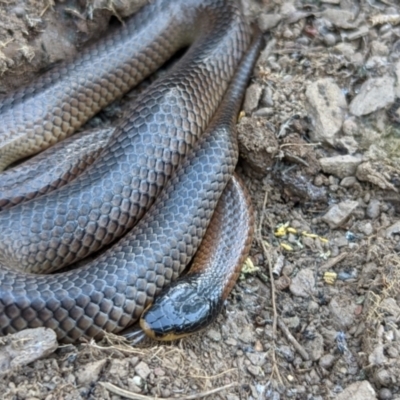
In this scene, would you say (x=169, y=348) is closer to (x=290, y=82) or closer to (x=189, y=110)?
(x=189, y=110)

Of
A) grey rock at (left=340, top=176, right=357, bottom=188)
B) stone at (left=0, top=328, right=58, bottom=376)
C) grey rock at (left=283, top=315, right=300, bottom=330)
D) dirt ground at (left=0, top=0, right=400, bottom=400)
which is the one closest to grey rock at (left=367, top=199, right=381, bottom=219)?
dirt ground at (left=0, top=0, right=400, bottom=400)

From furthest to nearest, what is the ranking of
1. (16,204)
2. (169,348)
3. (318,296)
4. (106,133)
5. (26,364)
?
(106,133), (16,204), (318,296), (169,348), (26,364)

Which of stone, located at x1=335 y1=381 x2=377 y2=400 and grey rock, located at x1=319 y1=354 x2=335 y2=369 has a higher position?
stone, located at x1=335 y1=381 x2=377 y2=400

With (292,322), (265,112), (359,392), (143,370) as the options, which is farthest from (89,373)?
(265,112)

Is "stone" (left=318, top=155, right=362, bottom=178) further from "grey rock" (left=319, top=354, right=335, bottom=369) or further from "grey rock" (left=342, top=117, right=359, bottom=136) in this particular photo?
"grey rock" (left=319, top=354, right=335, bottom=369)

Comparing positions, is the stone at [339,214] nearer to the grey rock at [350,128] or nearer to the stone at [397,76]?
the grey rock at [350,128]

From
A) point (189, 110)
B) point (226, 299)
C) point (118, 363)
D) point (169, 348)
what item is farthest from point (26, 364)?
point (189, 110)
